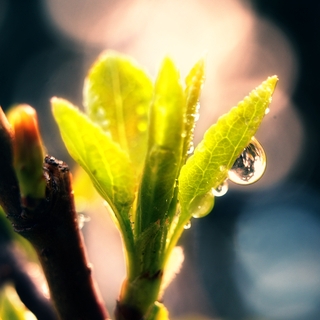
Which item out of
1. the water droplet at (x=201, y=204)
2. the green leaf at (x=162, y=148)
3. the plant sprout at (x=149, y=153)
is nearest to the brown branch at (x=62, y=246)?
the plant sprout at (x=149, y=153)

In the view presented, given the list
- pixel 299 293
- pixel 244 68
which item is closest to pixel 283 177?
pixel 244 68

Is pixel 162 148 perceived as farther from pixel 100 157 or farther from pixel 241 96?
pixel 241 96

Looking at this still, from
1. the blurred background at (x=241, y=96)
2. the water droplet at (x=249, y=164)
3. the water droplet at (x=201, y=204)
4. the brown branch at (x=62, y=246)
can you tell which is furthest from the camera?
the blurred background at (x=241, y=96)

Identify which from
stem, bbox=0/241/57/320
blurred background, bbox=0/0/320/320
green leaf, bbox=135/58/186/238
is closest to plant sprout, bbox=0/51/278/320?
green leaf, bbox=135/58/186/238

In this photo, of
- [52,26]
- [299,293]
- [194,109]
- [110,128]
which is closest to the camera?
[194,109]

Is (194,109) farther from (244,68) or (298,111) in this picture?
(244,68)

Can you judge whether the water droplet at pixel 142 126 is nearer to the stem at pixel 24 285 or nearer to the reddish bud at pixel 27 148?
the reddish bud at pixel 27 148

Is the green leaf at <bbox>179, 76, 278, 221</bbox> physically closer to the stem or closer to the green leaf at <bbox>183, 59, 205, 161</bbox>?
the green leaf at <bbox>183, 59, 205, 161</bbox>
